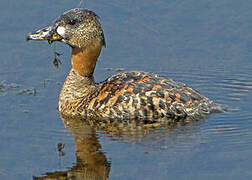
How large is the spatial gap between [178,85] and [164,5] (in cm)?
463

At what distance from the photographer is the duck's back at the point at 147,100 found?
11.1 meters

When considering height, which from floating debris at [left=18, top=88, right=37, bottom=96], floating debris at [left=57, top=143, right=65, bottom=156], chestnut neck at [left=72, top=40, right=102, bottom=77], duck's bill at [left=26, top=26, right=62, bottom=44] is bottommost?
floating debris at [left=57, top=143, right=65, bottom=156]

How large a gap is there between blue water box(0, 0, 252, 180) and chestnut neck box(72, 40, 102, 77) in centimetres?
74

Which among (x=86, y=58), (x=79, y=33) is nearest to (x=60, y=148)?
(x=86, y=58)

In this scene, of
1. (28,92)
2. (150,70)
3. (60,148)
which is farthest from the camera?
(150,70)

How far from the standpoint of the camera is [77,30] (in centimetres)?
1197

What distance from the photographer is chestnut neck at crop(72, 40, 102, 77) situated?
12016 millimetres

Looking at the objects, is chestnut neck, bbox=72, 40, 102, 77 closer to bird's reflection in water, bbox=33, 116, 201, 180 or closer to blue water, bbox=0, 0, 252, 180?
blue water, bbox=0, 0, 252, 180

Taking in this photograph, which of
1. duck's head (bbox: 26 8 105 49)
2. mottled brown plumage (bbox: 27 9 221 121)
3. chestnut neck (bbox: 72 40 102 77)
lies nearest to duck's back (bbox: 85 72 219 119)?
mottled brown plumage (bbox: 27 9 221 121)

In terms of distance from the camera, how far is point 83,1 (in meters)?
15.6

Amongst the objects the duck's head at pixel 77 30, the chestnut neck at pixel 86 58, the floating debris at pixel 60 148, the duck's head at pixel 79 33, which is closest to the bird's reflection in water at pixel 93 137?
the floating debris at pixel 60 148

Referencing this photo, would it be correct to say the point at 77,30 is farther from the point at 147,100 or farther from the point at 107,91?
the point at 147,100

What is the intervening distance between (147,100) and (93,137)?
0.99m

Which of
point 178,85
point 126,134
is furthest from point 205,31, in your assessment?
point 126,134
